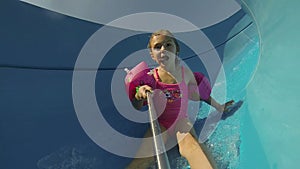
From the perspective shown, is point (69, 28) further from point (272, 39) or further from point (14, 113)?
point (272, 39)

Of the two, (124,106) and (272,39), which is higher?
(124,106)

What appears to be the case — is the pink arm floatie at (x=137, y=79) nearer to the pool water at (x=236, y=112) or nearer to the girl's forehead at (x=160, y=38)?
the girl's forehead at (x=160, y=38)

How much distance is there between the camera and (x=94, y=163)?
1.20m

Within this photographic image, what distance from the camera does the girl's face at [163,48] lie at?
0.96 meters

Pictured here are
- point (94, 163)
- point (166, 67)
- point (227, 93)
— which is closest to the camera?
point (166, 67)

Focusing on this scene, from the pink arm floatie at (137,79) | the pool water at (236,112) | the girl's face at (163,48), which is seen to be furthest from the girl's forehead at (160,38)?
the pool water at (236,112)

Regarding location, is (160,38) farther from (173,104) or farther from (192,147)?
(192,147)

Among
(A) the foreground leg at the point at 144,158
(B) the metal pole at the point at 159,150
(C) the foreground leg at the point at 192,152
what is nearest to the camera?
(B) the metal pole at the point at 159,150

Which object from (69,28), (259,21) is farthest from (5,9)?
(259,21)

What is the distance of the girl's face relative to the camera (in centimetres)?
96

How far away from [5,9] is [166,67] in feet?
2.58

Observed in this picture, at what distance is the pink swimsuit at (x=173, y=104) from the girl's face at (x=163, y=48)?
85 millimetres

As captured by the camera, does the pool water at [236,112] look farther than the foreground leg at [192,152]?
Yes

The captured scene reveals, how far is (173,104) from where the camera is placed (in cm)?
106
